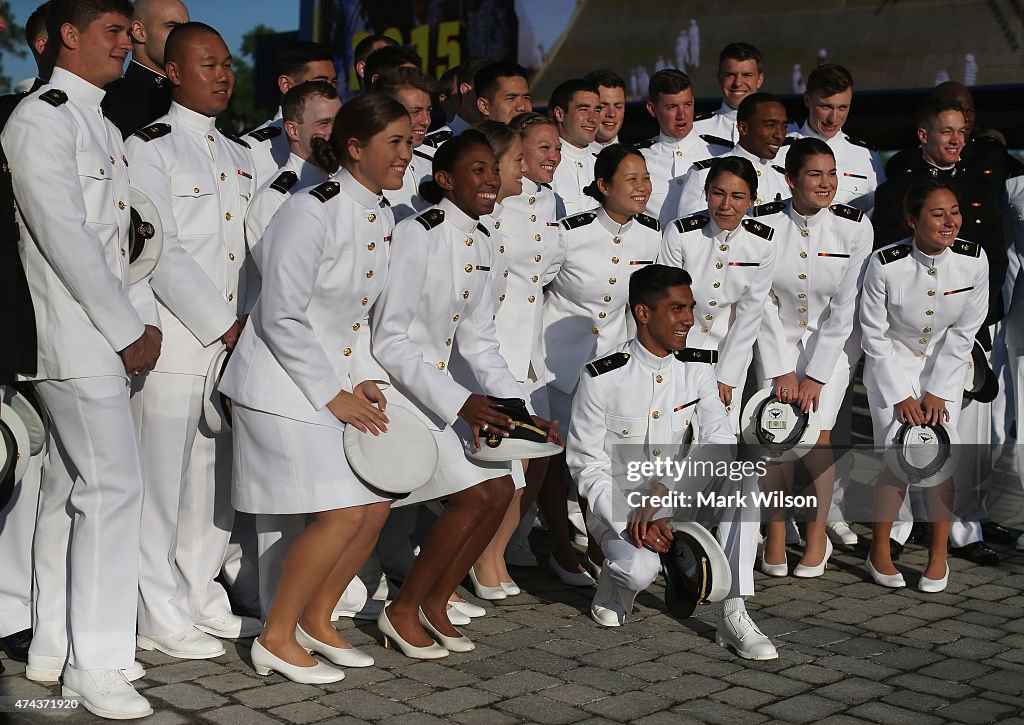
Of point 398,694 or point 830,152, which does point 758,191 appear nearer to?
point 830,152

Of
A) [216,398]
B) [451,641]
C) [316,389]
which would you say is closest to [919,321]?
[451,641]

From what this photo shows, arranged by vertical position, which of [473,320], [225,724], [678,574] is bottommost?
[225,724]

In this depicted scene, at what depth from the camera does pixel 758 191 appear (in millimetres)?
6824

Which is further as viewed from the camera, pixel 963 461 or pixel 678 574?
pixel 963 461

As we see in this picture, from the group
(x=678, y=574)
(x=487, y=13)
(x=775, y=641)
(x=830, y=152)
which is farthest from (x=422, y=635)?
(x=487, y=13)

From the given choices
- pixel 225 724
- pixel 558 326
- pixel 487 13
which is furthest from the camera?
pixel 487 13

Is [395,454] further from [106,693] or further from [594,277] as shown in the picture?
[594,277]

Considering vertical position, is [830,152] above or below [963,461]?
above

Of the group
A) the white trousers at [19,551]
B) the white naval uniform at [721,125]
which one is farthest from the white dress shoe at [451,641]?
the white naval uniform at [721,125]

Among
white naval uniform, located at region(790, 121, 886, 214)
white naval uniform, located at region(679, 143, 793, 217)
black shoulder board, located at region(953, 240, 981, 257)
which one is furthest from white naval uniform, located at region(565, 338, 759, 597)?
white naval uniform, located at region(790, 121, 886, 214)

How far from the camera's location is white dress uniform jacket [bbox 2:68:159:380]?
405 cm

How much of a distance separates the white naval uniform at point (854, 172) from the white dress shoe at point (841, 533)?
174 cm

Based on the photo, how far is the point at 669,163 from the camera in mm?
7238

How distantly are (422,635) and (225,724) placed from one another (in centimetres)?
101
